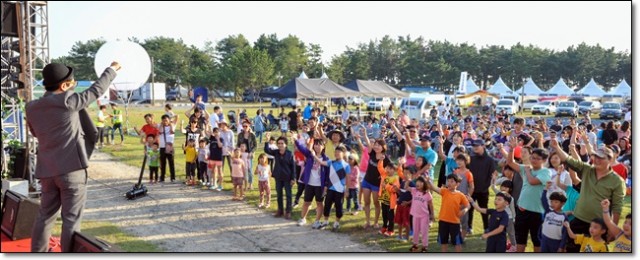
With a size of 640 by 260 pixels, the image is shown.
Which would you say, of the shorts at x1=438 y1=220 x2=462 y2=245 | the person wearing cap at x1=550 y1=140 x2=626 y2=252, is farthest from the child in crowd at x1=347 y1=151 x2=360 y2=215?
the person wearing cap at x1=550 y1=140 x2=626 y2=252

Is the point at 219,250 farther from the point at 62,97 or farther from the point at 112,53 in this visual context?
the point at 112,53

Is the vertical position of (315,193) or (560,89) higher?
(560,89)

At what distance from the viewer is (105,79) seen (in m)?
3.90

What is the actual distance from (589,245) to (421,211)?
1.94 m

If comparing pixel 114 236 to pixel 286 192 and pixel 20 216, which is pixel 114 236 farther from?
pixel 286 192

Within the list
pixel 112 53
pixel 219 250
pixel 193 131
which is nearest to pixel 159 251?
pixel 219 250

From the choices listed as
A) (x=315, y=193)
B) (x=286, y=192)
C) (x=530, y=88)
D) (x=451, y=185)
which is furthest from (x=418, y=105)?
(x=451, y=185)

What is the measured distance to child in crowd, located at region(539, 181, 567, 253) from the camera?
536 centimetres

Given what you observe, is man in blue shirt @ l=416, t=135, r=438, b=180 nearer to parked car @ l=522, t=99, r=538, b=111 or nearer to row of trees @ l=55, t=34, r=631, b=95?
row of trees @ l=55, t=34, r=631, b=95

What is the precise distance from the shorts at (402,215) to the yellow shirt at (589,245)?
7.21 feet

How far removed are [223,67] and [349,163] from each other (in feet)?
103

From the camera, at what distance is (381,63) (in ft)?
106

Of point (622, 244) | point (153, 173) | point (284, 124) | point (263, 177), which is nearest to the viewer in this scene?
point (622, 244)

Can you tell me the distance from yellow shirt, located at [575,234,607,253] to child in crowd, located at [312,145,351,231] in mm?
3230
